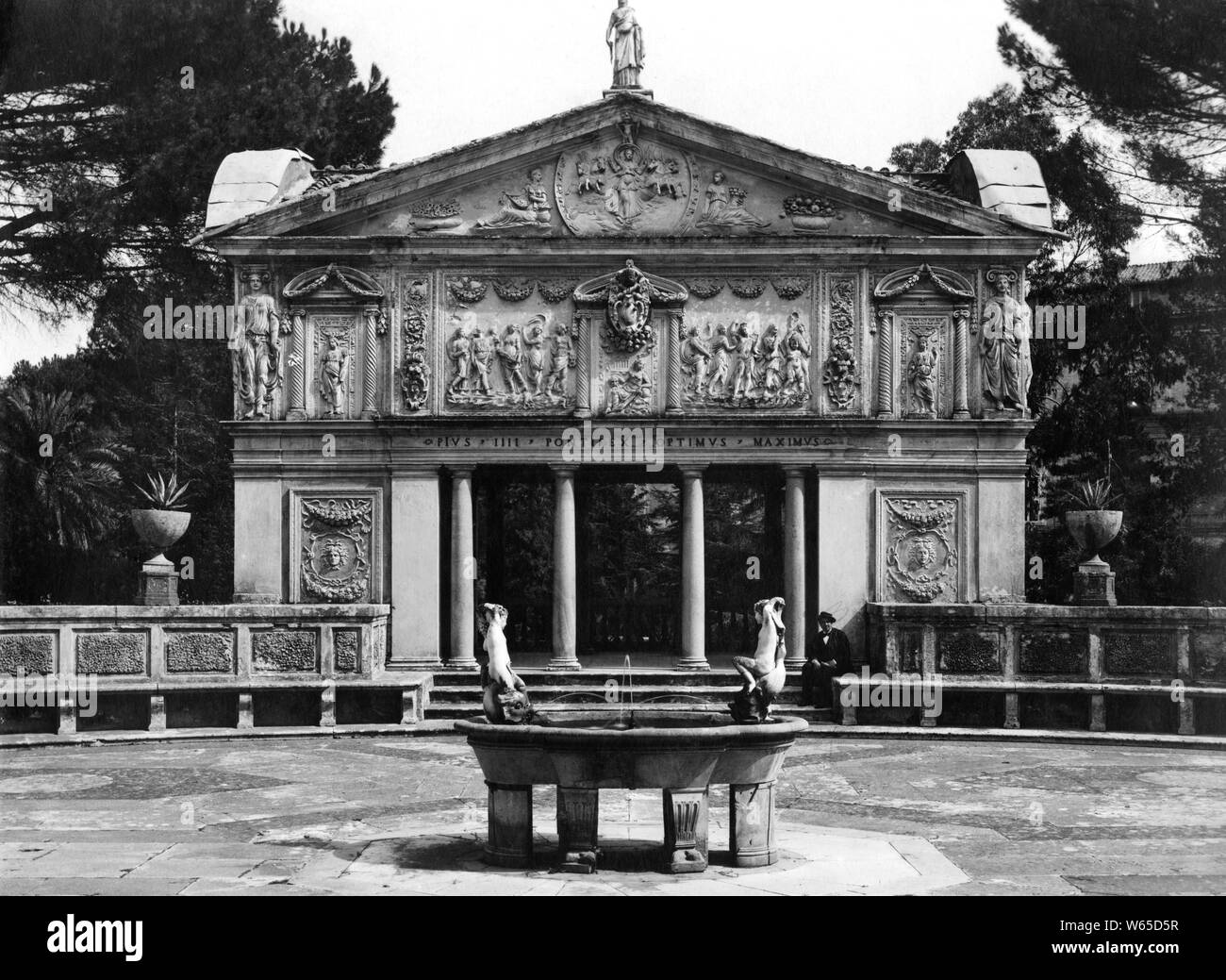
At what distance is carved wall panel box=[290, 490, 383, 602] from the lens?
2703 centimetres

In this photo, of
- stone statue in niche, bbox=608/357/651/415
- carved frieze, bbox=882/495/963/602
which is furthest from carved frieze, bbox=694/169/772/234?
carved frieze, bbox=882/495/963/602

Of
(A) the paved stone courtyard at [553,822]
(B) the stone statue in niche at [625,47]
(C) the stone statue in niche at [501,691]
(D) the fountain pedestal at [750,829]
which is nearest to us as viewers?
(A) the paved stone courtyard at [553,822]

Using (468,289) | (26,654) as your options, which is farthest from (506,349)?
(26,654)

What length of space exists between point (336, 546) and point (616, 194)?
24.6ft

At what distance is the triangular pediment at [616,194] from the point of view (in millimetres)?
27031

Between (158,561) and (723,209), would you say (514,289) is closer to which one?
(723,209)

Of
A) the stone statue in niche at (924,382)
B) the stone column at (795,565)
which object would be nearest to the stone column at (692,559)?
the stone column at (795,565)

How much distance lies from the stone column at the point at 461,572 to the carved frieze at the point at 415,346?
1.41 meters

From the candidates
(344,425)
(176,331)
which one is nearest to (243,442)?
(344,425)

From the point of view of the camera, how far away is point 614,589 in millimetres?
35156

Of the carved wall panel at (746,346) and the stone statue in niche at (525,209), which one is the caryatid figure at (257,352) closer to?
the stone statue in niche at (525,209)

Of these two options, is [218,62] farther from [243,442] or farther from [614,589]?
[614,589]

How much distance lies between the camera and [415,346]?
27.2 m

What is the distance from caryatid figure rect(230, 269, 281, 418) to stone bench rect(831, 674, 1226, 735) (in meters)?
10.5
